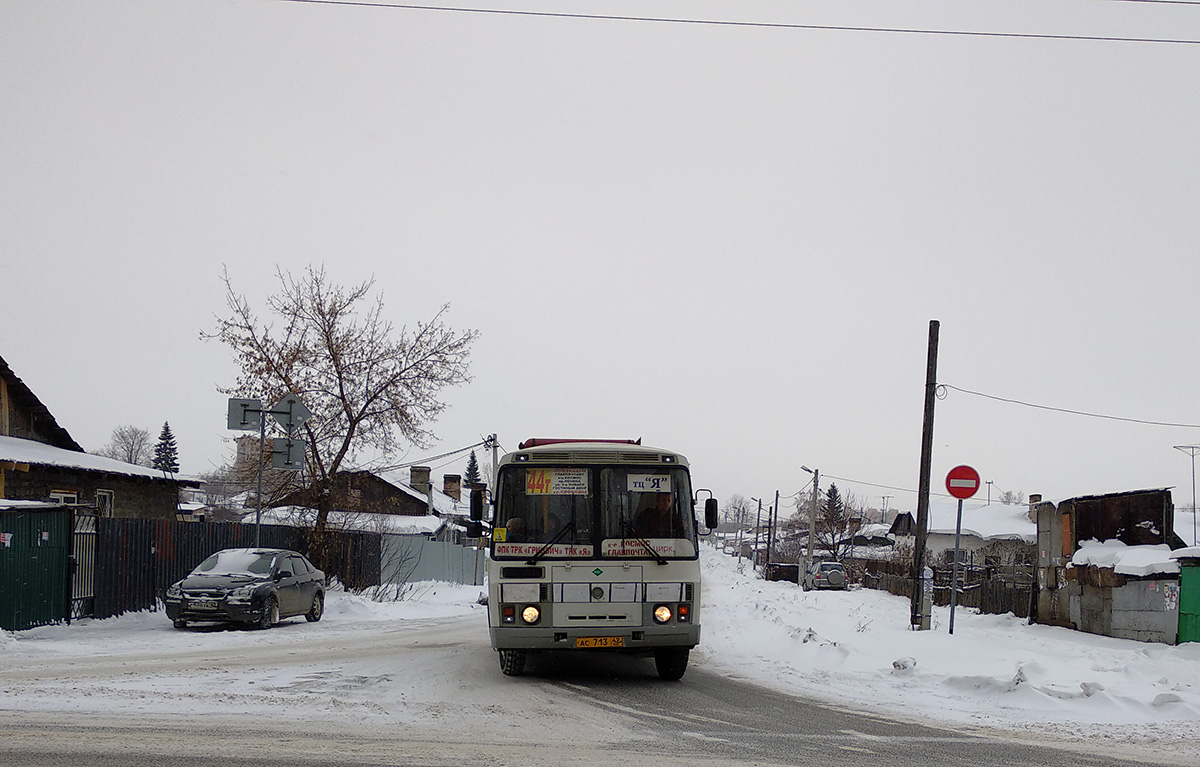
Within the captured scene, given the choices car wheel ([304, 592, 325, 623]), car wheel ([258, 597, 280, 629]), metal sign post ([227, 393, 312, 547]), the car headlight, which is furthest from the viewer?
car wheel ([304, 592, 325, 623])

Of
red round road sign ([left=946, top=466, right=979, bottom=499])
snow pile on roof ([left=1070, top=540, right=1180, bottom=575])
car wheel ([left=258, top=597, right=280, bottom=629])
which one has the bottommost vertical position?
car wheel ([left=258, top=597, right=280, bottom=629])

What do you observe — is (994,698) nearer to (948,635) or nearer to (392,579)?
(948,635)

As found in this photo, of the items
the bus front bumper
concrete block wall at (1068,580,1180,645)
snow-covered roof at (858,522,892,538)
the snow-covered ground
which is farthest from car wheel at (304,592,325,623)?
snow-covered roof at (858,522,892,538)

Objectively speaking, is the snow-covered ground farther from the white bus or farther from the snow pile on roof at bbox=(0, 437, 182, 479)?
the snow pile on roof at bbox=(0, 437, 182, 479)

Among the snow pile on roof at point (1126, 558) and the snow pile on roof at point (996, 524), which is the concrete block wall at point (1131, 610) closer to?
the snow pile on roof at point (1126, 558)

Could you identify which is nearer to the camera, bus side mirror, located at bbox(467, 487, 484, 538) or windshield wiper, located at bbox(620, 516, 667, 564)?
windshield wiper, located at bbox(620, 516, 667, 564)

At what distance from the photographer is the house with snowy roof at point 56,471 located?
24.3 m

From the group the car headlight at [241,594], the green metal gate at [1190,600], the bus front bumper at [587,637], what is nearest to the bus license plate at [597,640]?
the bus front bumper at [587,637]

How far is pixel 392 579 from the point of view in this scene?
110 feet

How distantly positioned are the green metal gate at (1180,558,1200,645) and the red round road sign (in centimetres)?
410

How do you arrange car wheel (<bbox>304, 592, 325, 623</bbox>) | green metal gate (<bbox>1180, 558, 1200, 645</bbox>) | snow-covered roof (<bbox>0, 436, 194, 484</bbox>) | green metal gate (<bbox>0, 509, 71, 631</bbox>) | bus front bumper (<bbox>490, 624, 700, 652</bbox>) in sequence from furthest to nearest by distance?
snow-covered roof (<bbox>0, 436, 194, 484</bbox>), car wheel (<bbox>304, 592, 325, 623</bbox>), green metal gate (<bbox>1180, 558, 1200, 645</bbox>), green metal gate (<bbox>0, 509, 71, 631</bbox>), bus front bumper (<bbox>490, 624, 700, 652</bbox>)

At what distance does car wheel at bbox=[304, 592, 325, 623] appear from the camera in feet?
72.3

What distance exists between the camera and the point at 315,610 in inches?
875

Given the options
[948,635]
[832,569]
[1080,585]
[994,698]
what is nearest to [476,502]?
[994,698]
